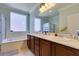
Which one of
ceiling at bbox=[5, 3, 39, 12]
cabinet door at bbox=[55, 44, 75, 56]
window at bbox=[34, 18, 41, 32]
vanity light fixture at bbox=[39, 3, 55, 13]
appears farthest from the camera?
window at bbox=[34, 18, 41, 32]

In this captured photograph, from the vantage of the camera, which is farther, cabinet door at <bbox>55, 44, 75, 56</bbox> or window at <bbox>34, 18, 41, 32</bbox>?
window at <bbox>34, 18, 41, 32</bbox>

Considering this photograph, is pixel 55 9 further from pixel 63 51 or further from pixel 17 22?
pixel 63 51

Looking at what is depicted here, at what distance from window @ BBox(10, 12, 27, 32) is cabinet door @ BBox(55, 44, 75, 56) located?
2.53 feet

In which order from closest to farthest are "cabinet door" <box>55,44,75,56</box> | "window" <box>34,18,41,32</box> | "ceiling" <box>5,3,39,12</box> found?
"cabinet door" <box>55,44,75,56</box>
"ceiling" <box>5,3,39,12</box>
"window" <box>34,18,41,32</box>

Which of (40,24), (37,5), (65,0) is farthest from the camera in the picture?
(40,24)

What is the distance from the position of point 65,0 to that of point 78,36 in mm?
679

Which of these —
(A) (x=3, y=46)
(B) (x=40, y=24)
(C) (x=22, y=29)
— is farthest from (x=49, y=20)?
(A) (x=3, y=46)

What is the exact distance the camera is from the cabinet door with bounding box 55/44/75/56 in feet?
5.47

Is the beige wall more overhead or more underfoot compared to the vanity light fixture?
more underfoot

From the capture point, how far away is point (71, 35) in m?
2.18

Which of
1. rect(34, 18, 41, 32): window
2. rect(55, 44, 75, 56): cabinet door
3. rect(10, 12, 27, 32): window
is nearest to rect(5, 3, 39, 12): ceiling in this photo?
rect(10, 12, 27, 32): window

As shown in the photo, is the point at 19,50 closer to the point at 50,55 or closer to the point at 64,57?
the point at 50,55

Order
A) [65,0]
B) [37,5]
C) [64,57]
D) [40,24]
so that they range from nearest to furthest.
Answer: [64,57]
[65,0]
[37,5]
[40,24]

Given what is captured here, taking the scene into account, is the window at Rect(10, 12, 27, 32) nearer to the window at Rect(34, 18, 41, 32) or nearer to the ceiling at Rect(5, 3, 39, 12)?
the ceiling at Rect(5, 3, 39, 12)
